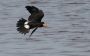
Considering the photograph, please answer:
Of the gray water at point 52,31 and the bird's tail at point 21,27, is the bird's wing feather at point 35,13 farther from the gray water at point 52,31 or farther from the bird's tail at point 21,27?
the gray water at point 52,31

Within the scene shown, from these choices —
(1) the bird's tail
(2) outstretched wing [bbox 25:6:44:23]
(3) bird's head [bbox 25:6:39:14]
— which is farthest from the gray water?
(3) bird's head [bbox 25:6:39:14]

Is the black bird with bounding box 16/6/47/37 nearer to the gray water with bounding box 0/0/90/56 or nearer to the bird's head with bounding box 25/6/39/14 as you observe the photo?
the bird's head with bounding box 25/6/39/14

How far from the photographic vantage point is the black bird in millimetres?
14617

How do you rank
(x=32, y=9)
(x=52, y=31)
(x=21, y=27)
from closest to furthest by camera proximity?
(x=21, y=27), (x=32, y=9), (x=52, y=31)

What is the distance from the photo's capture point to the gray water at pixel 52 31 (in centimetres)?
1535

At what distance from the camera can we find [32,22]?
49.0 ft

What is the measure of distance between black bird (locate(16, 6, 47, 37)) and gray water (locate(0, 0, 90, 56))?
615 millimetres

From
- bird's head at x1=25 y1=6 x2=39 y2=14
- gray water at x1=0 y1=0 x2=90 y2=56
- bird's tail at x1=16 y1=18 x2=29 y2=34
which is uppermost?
bird's head at x1=25 y1=6 x2=39 y2=14

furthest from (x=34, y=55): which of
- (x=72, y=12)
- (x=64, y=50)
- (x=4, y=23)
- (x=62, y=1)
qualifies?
(x=62, y=1)

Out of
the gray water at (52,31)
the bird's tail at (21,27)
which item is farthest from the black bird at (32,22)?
the gray water at (52,31)

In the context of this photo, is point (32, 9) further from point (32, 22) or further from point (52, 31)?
point (52, 31)

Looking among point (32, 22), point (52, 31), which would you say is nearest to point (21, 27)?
point (32, 22)

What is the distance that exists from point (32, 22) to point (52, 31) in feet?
9.71

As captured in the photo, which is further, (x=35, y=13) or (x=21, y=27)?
(x=35, y=13)
